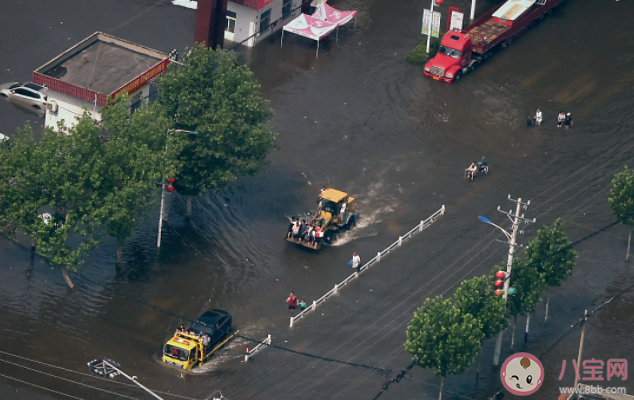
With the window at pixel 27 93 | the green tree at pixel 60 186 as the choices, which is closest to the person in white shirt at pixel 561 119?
the green tree at pixel 60 186

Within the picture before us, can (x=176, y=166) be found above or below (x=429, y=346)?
above

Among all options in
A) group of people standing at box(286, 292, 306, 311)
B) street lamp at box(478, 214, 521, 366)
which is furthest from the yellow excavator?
street lamp at box(478, 214, 521, 366)

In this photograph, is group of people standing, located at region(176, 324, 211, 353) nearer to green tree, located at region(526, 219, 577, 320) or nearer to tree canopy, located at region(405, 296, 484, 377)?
tree canopy, located at region(405, 296, 484, 377)

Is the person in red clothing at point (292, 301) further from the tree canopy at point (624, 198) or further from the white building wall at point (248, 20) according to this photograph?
the white building wall at point (248, 20)

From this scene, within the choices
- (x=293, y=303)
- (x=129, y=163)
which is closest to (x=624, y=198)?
(x=293, y=303)

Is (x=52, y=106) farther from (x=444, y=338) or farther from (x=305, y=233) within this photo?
(x=444, y=338)

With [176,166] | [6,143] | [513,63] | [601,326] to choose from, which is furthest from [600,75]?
[6,143]

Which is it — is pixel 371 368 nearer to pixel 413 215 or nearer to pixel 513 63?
pixel 413 215
